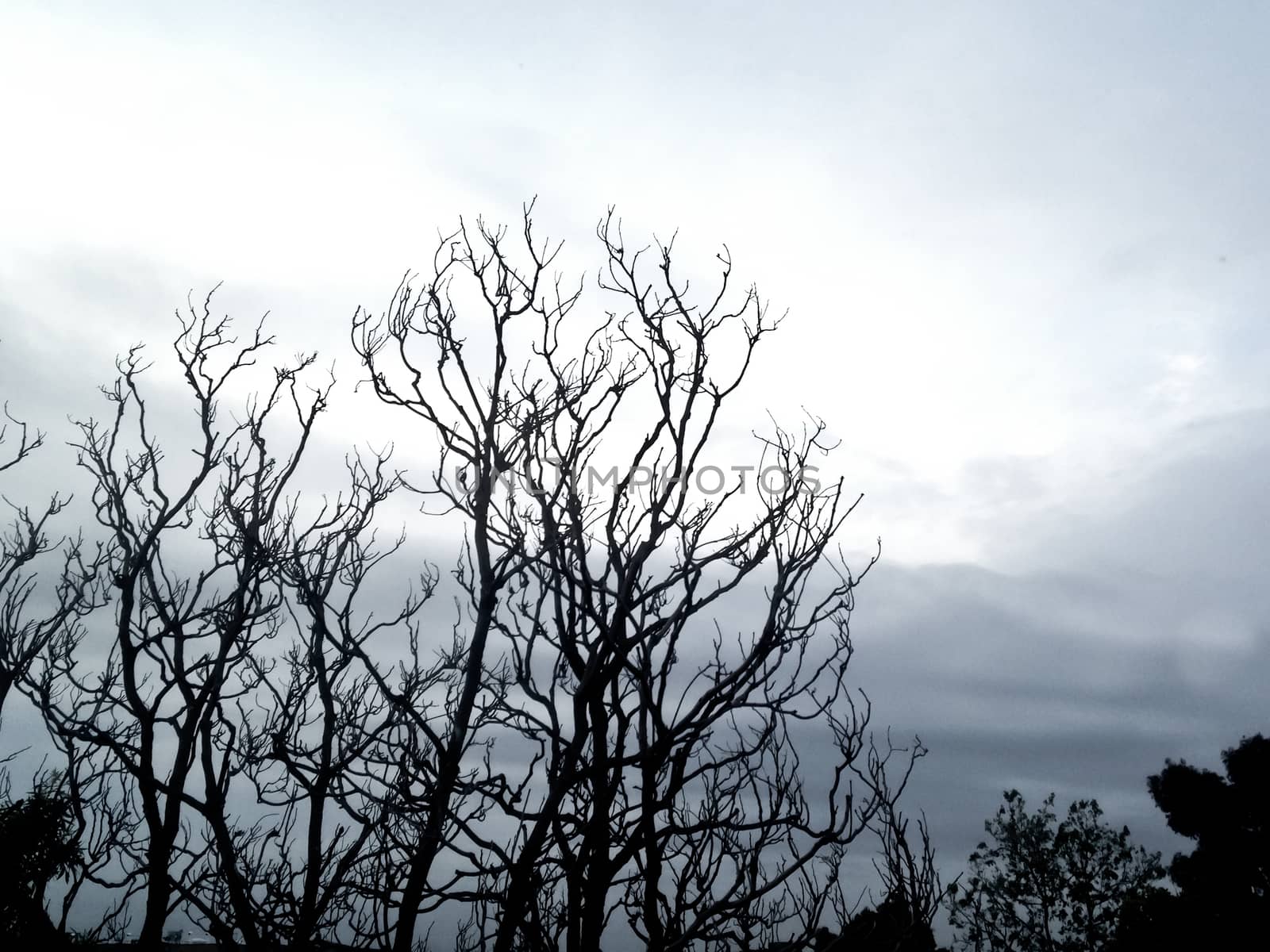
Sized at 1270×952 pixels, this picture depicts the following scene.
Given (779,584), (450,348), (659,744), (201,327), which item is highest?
(201,327)

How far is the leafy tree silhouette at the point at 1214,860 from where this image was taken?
21125 mm

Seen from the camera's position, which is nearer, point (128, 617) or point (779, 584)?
point (779, 584)

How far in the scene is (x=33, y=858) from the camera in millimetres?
10602

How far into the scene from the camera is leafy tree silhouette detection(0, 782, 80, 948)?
9438mm

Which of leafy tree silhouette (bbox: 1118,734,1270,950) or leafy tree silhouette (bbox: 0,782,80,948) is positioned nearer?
leafy tree silhouette (bbox: 0,782,80,948)

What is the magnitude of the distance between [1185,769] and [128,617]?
1065 inches

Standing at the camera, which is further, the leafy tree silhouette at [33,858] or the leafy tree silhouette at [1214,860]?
the leafy tree silhouette at [1214,860]

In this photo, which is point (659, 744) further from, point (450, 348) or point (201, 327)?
point (201, 327)

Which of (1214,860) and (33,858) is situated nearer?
(33,858)

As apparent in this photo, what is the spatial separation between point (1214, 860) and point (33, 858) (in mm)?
25875

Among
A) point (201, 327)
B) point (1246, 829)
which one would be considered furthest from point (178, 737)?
point (1246, 829)

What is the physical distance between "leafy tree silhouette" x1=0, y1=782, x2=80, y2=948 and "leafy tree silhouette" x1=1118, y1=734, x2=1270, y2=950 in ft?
72.0

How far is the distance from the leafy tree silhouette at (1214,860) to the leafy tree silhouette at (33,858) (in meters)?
21.9

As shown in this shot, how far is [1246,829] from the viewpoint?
79.7 feet
